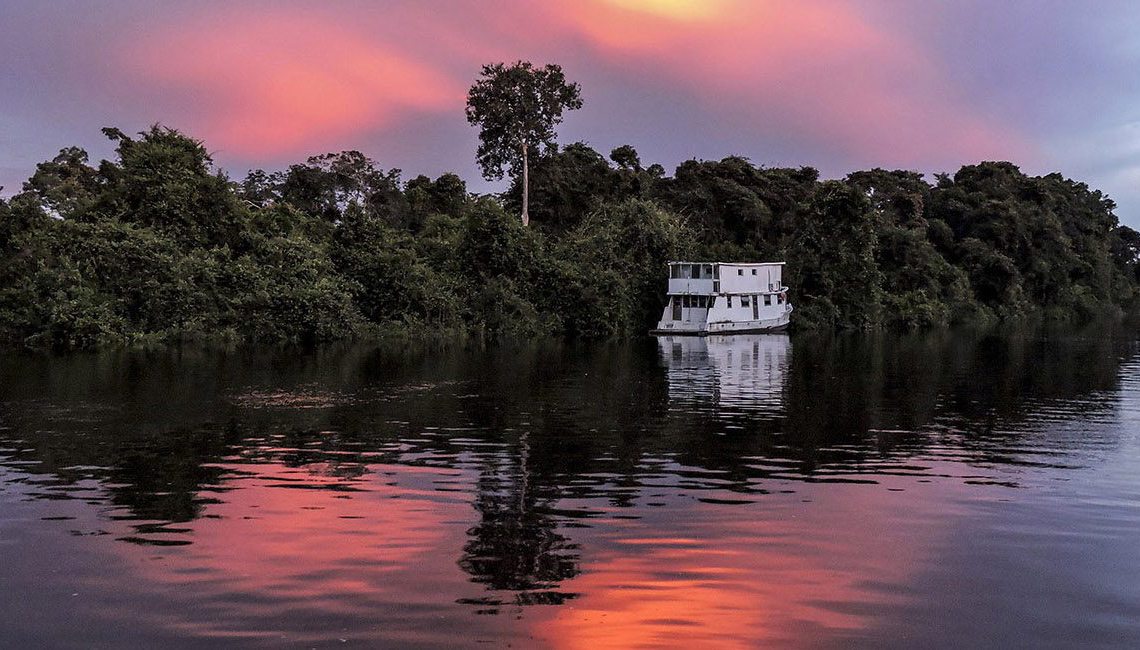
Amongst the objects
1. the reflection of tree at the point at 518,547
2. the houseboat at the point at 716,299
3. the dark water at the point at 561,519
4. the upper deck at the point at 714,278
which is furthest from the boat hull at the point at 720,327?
the reflection of tree at the point at 518,547

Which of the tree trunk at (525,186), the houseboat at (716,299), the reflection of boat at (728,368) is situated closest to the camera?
the reflection of boat at (728,368)

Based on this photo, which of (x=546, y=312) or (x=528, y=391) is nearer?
(x=528, y=391)

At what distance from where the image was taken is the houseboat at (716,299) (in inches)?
2918

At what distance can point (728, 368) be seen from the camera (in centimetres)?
4578

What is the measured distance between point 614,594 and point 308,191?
8301 cm

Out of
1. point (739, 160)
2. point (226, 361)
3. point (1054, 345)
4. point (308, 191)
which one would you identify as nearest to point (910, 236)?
point (739, 160)

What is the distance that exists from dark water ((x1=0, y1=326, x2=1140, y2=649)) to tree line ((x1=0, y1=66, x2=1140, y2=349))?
1049 inches

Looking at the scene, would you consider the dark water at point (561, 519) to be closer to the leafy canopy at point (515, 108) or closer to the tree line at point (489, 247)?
the tree line at point (489, 247)

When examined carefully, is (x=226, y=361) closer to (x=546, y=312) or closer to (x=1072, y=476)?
(x=546, y=312)

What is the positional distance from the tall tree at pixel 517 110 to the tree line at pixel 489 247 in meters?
0.52

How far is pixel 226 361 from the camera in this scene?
45.4 metres

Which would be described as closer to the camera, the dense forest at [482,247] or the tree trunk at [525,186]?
the dense forest at [482,247]

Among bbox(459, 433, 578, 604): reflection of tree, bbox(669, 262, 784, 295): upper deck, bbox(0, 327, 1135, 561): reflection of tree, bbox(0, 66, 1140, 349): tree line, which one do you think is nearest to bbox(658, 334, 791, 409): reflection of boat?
bbox(0, 327, 1135, 561): reflection of tree

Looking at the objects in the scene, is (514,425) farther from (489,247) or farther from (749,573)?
(489,247)
